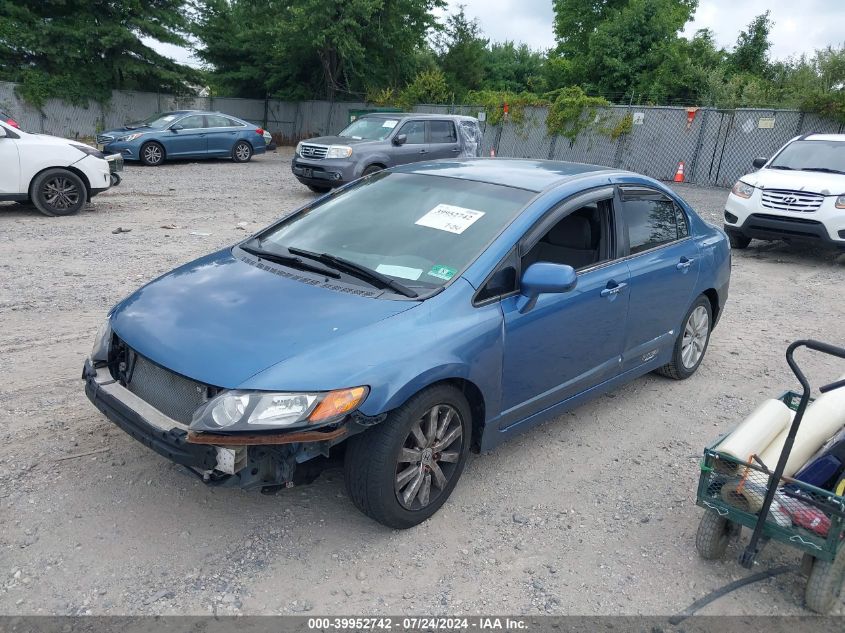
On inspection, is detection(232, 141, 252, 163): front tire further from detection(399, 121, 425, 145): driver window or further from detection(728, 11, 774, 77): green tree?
detection(728, 11, 774, 77): green tree

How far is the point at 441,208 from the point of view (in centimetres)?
401

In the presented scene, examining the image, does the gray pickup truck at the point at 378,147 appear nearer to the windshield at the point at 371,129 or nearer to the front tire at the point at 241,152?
the windshield at the point at 371,129

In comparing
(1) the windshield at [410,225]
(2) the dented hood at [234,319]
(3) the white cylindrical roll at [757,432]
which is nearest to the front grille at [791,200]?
(3) the white cylindrical roll at [757,432]

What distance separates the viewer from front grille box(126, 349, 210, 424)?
2965 millimetres

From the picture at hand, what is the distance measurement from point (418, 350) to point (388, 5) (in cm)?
2760

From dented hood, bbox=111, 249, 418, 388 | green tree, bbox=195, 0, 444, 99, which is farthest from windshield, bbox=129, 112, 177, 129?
dented hood, bbox=111, 249, 418, 388

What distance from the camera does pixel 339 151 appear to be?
529 inches

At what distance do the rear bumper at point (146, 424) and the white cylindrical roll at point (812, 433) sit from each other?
2537mm

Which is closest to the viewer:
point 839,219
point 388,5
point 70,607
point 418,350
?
point 70,607

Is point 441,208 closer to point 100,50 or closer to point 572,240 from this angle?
point 572,240

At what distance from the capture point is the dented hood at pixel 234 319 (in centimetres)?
295

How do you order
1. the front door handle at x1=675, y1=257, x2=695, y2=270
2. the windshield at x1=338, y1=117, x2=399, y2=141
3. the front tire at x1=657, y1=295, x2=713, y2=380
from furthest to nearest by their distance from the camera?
the windshield at x1=338, y1=117, x2=399, y2=141
the front tire at x1=657, y1=295, x2=713, y2=380
the front door handle at x1=675, y1=257, x2=695, y2=270

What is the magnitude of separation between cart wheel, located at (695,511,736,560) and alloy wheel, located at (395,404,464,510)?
1.20 meters

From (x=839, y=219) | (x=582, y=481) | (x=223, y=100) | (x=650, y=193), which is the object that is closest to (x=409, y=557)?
(x=582, y=481)
